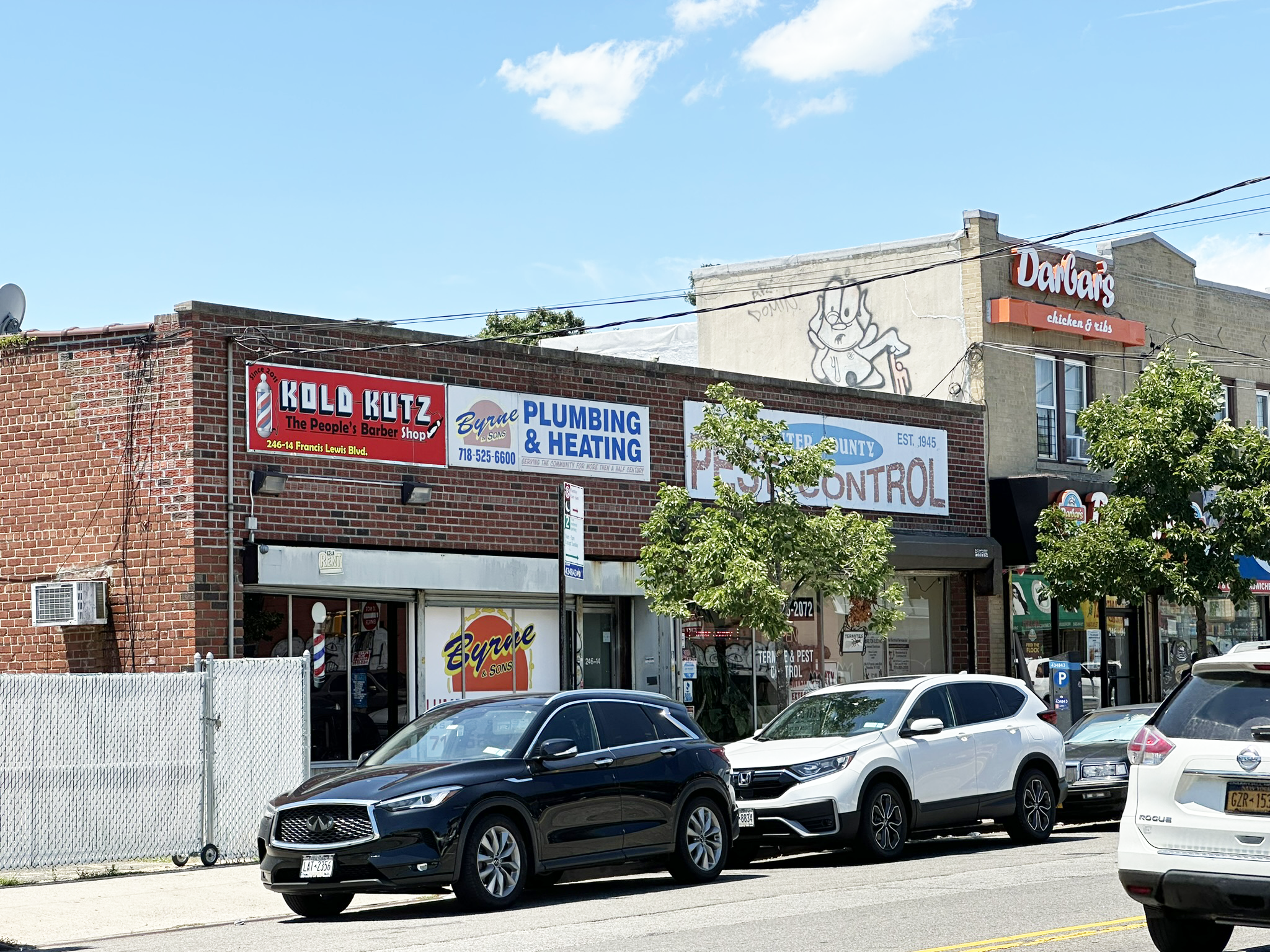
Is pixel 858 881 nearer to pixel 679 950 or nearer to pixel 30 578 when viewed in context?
pixel 679 950

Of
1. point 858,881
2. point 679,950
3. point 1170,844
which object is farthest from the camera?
point 858,881

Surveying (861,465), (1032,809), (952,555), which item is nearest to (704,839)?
(1032,809)

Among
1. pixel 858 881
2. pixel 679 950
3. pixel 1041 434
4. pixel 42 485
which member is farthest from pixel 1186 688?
pixel 1041 434

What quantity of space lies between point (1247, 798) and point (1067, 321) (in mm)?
21100

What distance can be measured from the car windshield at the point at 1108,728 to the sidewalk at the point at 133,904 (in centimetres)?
911

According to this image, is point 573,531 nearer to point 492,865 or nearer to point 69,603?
point 492,865

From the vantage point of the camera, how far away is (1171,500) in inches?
963

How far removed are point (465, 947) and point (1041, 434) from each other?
20533 millimetres

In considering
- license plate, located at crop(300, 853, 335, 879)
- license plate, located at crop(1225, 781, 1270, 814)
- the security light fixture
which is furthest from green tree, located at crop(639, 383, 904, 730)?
license plate, located at crop(1225, 781, 1270, 814)

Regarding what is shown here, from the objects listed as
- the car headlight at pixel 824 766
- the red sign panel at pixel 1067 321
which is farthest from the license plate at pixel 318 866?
the red sign panel at pixel 1067 321

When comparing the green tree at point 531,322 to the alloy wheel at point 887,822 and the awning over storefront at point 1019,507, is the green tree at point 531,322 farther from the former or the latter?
the alloy wheel at point 887,822

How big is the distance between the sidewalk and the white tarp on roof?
18.4 m

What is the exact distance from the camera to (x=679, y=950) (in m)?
9.58

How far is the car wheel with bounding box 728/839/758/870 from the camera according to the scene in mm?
15199
